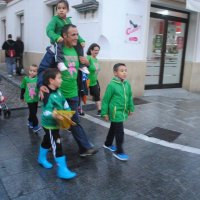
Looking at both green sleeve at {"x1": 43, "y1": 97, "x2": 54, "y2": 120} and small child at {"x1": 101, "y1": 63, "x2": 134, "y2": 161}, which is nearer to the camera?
green sleeve at {"x1": 43, "y1": 97, "x2": 54, "y2": 120}

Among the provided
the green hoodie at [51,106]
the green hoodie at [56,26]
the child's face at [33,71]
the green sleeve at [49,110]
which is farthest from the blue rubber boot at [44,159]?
the child's face at [33,71]

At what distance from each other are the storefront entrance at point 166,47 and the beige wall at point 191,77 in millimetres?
217

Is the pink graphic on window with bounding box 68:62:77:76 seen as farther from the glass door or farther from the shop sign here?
the glass door

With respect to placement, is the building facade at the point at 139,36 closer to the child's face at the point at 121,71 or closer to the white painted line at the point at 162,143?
the white painted line at the point at 162,143

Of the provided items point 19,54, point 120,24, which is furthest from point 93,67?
point 19,54

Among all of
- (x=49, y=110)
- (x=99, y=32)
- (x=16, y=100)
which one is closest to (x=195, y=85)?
(x=99, y=32)

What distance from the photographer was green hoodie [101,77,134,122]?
12.9 feet

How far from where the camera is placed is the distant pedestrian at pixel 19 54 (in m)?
12.1

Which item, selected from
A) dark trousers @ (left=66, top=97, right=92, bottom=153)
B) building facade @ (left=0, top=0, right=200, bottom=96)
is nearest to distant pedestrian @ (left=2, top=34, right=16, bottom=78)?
building facade @ (left=0, top=0, right=200, bottom=96)

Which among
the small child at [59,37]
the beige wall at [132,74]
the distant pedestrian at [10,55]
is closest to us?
the small child at [59,37]

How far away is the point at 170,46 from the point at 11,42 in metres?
6.55

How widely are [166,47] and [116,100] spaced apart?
5.95m

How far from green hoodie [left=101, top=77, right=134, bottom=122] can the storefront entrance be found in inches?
206

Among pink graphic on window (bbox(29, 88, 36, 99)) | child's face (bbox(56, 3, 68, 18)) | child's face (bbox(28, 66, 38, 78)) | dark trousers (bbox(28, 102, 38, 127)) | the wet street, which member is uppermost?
child's face (bbox(56, 3, 68, 18))
